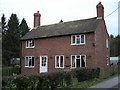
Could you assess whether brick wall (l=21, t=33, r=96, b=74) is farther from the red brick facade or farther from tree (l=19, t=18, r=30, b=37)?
tree (l=19, t=18, r=30, b=37)

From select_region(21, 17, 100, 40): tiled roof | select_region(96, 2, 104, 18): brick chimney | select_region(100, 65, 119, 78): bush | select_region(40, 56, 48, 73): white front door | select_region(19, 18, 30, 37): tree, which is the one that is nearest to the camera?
select_region(100, 65, 119, 78): bush

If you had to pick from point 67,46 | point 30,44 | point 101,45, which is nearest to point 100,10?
point 101,45

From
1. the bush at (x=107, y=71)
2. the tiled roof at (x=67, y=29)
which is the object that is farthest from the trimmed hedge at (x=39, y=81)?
the tiled roof at (x=67, y=29)

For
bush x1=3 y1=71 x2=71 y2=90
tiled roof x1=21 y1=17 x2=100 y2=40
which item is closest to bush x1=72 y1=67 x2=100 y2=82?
bush x1=3 y1=71 x2=71 y2=90

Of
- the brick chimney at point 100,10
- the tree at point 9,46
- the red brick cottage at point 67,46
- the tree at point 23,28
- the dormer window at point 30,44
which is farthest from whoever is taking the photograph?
the tree at point 23,28

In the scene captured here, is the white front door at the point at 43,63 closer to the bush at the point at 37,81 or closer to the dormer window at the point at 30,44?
the dormer window at the point at 30,44

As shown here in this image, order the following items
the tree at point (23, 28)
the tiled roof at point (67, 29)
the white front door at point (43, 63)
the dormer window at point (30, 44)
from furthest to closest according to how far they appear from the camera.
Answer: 1. the tree at point (23, 28)
2. the dormer window at point (30, 44)
3. the white front door at point (43, 63)
4. the tiled roof at point (67, 29)

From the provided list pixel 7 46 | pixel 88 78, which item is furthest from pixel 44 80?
pixel 7 46

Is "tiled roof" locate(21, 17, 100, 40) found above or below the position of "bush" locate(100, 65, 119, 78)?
above

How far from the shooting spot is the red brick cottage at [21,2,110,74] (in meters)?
26.8

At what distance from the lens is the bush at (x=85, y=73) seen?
16.9 metres

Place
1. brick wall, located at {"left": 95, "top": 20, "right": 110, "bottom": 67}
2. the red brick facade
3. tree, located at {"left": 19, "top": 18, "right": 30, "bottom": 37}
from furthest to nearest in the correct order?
tree, located at {"left": 19, "top": 18, "right": 30, "bottom": 37} → brick wall, located at {"left": 95, "top": 20, "right": 110, "bottom": 67} → the red brick facade

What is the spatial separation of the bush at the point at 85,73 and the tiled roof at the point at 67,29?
26.4ft

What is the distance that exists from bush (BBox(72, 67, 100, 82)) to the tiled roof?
26.4ft
